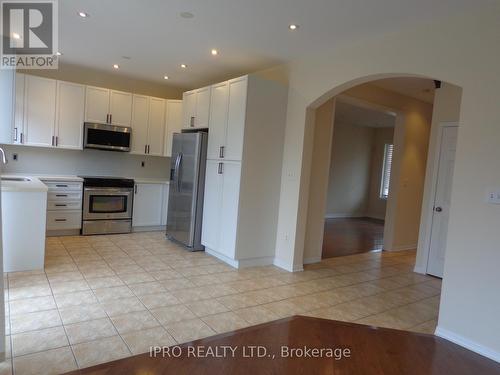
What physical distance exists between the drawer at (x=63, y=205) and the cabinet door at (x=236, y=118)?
260cm

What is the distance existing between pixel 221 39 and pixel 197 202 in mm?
2201

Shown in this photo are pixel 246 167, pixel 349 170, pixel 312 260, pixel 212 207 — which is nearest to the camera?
pixel 246 167

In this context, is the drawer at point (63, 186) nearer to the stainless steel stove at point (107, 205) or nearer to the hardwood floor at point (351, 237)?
the stainless steel stove at point (107, 205)

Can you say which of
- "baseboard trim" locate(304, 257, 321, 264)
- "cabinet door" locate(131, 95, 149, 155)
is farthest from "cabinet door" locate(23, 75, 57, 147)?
"baseboard trim" locate(304, 257, 321, 264)

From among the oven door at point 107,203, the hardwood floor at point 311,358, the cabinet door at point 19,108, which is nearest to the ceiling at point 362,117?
the oven door at point 107,203

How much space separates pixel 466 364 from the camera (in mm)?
2307

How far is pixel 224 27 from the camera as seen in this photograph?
3.49m

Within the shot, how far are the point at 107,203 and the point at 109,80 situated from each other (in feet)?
7.14

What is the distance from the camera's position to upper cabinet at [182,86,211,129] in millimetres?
4895

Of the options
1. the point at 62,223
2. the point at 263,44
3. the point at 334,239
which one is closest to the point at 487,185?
the point at 263,44

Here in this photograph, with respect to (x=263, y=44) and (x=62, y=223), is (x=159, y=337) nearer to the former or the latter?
(x=263, y=44)

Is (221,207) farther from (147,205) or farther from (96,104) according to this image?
(96,104)

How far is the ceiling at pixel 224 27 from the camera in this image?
9.57 ft

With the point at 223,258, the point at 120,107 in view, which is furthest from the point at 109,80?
the point at 223,258
